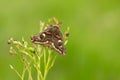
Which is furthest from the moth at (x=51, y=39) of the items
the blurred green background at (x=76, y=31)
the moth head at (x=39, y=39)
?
the blurred green background at (x=76, y=31)

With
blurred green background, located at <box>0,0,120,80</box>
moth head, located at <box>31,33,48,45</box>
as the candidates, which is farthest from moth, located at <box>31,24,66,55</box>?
blurred green background, located at <box>0,0,120,80</box>

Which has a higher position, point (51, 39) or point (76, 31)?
point (51, 39)

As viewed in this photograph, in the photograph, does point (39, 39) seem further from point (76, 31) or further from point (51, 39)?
point (76, 31)

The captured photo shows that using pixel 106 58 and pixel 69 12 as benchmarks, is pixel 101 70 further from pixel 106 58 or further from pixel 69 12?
pixel 69 12

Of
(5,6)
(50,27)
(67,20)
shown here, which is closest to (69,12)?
(67,20)

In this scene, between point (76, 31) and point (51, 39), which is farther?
point (76, 31)

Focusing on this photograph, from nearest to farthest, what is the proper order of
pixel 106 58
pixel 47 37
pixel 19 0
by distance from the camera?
1. pixel 47 37
2. pixel 106 58
3. pixel 19 0

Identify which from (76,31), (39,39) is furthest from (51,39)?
(76,31)

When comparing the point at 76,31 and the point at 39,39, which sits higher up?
the point at 39,39

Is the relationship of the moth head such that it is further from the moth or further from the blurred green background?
the blurred green background
